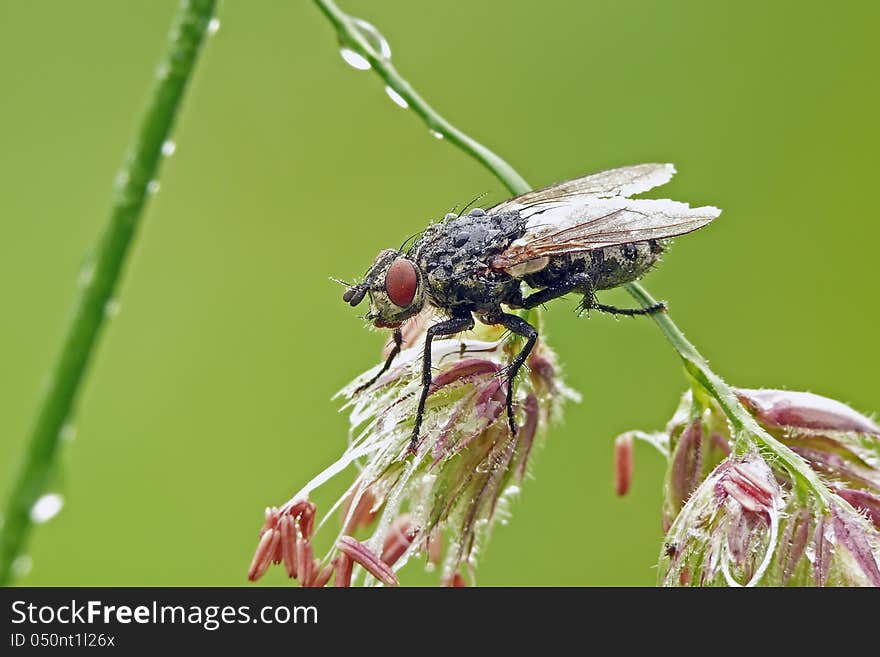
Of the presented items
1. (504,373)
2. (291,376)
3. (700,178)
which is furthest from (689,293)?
(504,373)

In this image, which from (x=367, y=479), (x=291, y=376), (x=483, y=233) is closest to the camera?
(x=367, y=479)

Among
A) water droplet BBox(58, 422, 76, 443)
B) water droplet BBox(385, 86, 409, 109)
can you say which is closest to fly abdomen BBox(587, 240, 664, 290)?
water droplet BBox(385, 86, 409, 109)

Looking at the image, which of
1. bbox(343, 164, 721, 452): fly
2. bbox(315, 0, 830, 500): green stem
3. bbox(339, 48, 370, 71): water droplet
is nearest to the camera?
bbox(315, 0, 830, 500): green stem

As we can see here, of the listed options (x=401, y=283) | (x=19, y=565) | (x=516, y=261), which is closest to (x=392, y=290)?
(x=401, y=283)

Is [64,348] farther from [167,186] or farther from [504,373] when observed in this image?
[167,186]

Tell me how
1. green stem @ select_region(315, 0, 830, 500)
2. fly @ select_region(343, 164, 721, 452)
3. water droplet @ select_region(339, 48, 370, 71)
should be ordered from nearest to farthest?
green stem @ select_region(315, 0, 830, 500) → water droplet @ select_region(339, 48, 370, 71) → fly @ select_region(343, 164, 721, 452)

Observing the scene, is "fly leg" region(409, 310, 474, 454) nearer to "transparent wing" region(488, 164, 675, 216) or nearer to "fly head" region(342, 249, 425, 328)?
"fly head" region(342, 249, 425, 328)

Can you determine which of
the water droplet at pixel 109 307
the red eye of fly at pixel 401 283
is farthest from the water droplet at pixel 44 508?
the red eye of fly at pixel 401 283
